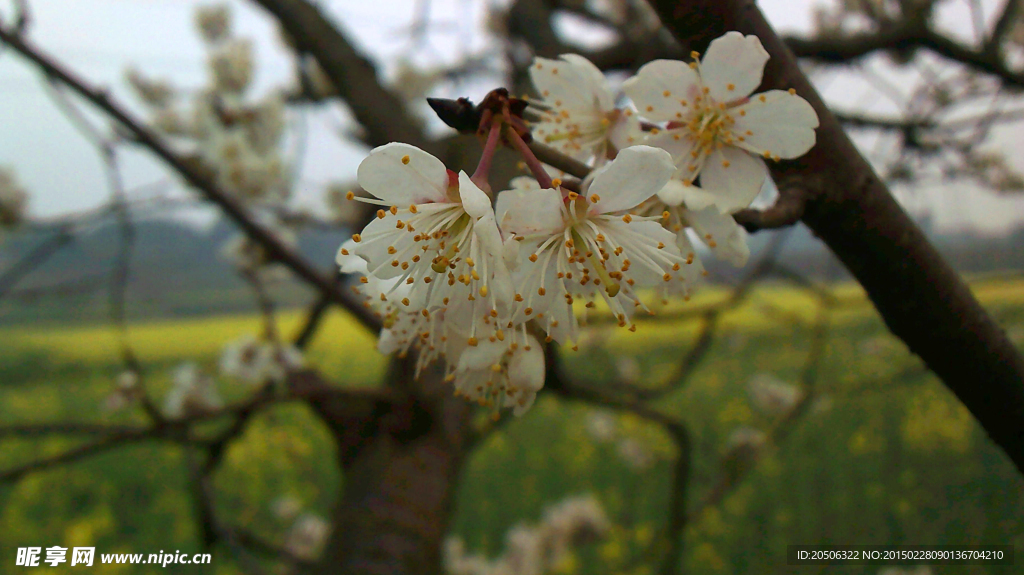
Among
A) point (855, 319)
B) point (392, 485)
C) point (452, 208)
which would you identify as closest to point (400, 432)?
point (392, 485)

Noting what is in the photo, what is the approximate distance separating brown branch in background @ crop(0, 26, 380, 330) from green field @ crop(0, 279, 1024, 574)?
1.43 ft

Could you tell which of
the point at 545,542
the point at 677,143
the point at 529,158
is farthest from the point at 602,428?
the point at 529,158

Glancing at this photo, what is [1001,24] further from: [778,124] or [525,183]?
[525,183]

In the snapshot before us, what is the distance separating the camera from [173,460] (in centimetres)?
205

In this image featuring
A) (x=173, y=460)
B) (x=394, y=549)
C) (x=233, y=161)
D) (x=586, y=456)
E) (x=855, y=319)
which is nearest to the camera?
(x=394, y=549)

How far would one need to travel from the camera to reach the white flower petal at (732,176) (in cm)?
36

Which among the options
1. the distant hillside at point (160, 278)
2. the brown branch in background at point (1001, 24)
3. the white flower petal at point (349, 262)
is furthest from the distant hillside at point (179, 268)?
the white flower petal at point (349, 262)

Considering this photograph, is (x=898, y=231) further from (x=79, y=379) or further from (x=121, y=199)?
(x=79, y=379)

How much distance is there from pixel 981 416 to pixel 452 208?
386mm

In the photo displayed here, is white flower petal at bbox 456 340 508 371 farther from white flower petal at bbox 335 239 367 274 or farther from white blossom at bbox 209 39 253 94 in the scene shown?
white blossom at bbox 209 39 253 94

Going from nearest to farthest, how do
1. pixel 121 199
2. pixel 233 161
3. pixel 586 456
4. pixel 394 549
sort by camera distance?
pixel 394 549 < pixel 121 199 < pixel 233 161 < pixel 586 456

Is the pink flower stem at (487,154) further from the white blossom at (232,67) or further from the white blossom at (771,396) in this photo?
the white blossom at (771,396)

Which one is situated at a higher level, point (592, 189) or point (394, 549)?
point (592, 189)

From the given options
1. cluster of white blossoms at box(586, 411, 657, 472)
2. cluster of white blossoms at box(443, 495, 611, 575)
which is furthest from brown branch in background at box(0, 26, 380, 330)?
cluster of white blossoms at box(586, 411, 657, 472)
